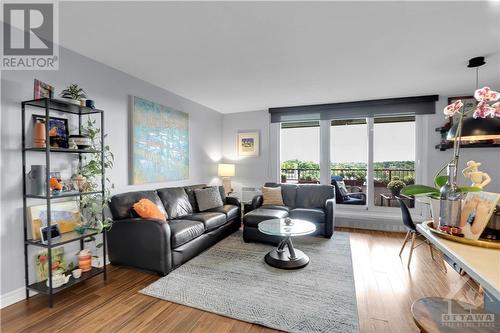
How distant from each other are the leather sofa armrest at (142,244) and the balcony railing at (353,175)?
3.32m

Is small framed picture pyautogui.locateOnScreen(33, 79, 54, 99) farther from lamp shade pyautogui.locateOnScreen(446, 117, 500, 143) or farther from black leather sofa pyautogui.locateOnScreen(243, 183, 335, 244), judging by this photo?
lamp shade pyautogui.locateOnScreen(446, 117, 500, 143)

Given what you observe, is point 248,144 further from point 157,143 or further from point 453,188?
point 453,188

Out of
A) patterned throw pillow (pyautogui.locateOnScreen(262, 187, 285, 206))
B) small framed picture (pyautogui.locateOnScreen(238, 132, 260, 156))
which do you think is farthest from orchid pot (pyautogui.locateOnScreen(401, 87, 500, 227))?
small framed picture (pyautogui.locateOnScreen(238, 132, 260, 156))

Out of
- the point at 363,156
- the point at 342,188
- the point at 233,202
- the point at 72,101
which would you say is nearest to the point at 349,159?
the point at 363,156

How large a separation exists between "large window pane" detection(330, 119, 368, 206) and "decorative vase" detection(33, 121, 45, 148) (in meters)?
4.53

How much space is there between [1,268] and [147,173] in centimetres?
175

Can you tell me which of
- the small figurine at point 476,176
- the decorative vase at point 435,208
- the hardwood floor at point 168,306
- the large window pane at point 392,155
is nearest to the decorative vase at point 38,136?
the hardwood floor at point 168,306

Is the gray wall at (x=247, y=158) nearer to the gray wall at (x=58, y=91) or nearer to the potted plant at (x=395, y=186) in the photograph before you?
the gray wall at (x=58, y=91)

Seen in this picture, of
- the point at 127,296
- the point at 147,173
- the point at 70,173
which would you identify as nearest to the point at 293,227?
the point at 127,296

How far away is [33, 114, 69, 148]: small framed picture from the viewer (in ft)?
7.26

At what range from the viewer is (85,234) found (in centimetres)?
236

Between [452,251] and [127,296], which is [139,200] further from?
[452,251]

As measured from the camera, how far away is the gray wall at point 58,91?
81.4 inches

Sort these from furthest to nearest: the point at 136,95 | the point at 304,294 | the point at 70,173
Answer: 1. the point at 136,95
2. the point at 70,173
3. the point at 304,294
